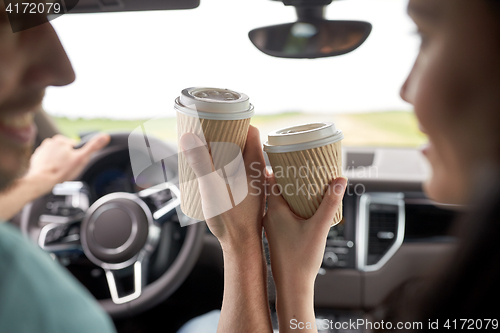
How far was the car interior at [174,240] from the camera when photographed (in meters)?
1.16

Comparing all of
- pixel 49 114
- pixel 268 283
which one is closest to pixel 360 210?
pixel 268 283

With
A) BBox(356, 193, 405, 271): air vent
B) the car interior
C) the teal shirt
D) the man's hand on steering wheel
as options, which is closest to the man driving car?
the teal shirt

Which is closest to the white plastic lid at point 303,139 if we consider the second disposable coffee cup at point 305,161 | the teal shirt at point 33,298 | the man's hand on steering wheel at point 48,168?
the second disposable coffee cup at point 305,161

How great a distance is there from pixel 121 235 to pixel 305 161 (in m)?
0.76

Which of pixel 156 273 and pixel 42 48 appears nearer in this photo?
pixel 42 48

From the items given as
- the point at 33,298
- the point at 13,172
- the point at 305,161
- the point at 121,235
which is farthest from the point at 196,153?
the point at 121,235

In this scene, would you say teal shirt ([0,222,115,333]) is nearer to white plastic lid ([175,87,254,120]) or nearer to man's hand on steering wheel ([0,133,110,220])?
white plastic lid ([175,87,254,120])

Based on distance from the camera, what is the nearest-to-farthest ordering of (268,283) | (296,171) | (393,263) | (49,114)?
(296,171) → (268,283) → (49,114) → (393,263)

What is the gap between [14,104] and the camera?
68 centimetres

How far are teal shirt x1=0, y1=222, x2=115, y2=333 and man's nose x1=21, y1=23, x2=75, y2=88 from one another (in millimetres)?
259

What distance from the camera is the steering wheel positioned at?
1157 mm

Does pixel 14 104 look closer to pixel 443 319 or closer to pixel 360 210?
pixel 443 319

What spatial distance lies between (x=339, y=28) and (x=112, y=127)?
78 centimetres

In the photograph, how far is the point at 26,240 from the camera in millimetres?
623
